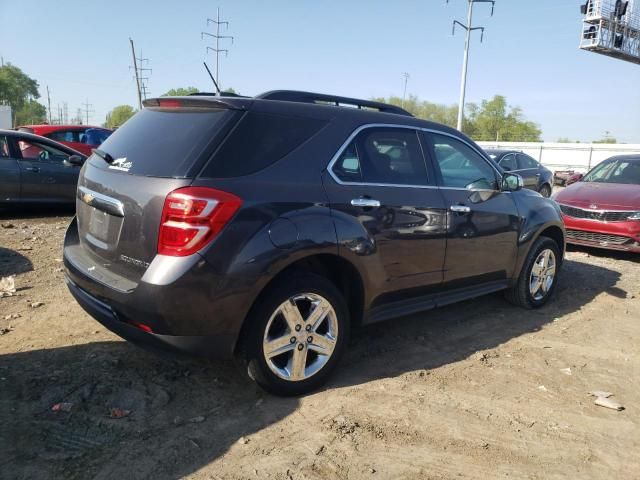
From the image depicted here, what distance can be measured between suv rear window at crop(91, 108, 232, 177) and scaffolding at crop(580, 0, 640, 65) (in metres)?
29.6

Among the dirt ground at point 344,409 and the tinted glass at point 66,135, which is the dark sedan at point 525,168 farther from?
the tinted glass at point 66,135

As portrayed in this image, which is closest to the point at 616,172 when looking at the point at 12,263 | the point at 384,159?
the point at 384,159

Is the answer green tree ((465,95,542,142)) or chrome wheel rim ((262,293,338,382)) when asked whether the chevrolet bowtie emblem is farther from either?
green tree ((465,95,542,142))

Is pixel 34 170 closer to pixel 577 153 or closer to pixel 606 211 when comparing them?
pixel 606 211

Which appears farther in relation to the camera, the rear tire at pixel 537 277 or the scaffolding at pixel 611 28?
the scaffolding at pixel 611 28

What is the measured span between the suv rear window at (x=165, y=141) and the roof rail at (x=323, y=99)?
52 cm

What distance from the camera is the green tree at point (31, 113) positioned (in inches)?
3332

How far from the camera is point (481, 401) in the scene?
3.39m

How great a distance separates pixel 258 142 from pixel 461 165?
6.90 feet

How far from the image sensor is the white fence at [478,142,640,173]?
35375 millimetres

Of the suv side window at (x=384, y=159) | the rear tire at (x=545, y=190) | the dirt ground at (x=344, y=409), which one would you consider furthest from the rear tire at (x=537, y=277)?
the rear tire at (x=545, y=190)

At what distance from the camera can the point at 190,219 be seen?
2736 millimetres

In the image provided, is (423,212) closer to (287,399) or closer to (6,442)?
(287,399)

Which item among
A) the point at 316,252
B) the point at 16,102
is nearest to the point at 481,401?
the point at 316,252
